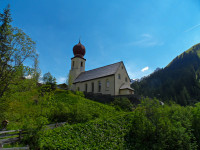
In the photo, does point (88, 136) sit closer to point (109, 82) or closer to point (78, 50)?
point (109, 82)

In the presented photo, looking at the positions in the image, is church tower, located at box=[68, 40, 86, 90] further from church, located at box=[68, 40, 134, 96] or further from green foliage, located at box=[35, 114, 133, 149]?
green foliage, located at box=[35, 114, 133, 149]

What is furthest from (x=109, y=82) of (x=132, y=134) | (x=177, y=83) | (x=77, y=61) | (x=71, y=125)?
(x=177, y=83)

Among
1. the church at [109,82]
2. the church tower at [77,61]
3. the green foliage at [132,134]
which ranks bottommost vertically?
the green foliage at [132,134]

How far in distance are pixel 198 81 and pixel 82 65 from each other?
319 feet

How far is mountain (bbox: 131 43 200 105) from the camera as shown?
9212cm

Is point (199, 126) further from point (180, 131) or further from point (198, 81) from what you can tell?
point (198, 81)

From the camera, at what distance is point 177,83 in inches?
4163

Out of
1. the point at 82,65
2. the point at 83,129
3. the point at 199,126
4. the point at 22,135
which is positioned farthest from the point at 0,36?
the point at 82,65

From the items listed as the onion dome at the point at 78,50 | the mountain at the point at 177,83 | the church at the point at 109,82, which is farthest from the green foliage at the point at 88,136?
the mountain at the point at 177,83

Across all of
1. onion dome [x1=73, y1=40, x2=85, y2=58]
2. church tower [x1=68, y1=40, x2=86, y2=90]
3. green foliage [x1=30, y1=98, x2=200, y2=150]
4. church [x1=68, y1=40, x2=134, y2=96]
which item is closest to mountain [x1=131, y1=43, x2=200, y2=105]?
church tower [x1=68, y1=40, x2=86, y2=90]

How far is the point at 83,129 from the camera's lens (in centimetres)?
953

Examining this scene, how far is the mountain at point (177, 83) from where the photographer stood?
92125mm

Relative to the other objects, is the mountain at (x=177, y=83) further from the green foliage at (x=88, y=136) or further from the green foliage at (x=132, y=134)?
the green foliage at (x=88, y=136)

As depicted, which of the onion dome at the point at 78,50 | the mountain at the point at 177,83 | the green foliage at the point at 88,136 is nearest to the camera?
the green foliage at the point at 88,136
